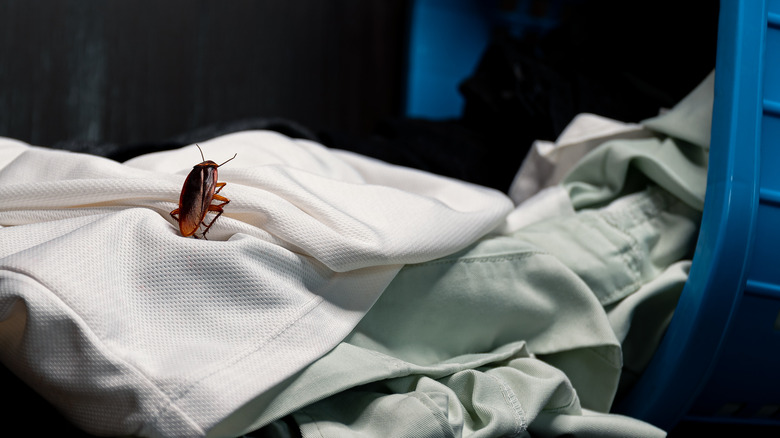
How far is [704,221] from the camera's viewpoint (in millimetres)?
461

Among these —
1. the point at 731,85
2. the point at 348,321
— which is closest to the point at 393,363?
the point at 348,321

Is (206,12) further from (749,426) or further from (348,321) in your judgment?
(749,426)

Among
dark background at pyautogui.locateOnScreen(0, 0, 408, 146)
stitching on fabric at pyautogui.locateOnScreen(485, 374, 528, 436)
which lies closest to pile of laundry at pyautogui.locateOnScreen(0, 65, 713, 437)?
stitching on fabric at pyautogui.locateOnScreen(485, 374, 528, 436)

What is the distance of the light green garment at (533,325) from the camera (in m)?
0.36

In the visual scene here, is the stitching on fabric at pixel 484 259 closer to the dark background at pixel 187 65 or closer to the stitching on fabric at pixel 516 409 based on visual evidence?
the stitching on fabric at pixel 516 409

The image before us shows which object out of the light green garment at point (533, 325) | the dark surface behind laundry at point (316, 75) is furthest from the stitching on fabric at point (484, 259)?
the dark surface behind laundry at point (316, 75)

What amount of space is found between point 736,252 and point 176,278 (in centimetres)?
38

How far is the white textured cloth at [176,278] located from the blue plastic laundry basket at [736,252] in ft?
0.57

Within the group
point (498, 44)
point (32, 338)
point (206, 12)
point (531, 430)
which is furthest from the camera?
point (206, 12)

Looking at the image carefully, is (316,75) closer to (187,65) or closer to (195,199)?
(187,65)

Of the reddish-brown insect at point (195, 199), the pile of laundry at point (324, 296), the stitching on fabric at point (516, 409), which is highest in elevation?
the reddish-brown insect at point (195, 199)

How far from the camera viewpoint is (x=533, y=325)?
459mm

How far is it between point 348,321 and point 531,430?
15 cm

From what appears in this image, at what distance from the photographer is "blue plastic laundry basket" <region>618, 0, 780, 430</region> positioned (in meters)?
0.44
